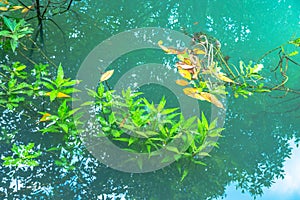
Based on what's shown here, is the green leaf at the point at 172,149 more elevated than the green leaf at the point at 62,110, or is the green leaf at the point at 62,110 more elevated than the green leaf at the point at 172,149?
the green leaf at the point at 62,110

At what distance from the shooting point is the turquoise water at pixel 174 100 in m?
1.04

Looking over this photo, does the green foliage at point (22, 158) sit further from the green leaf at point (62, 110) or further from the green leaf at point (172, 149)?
the green leaf at point (172, 149)

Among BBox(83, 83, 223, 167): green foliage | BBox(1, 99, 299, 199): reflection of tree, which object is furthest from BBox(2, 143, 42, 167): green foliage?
BBox(83, 83, 223, 167): green foliage

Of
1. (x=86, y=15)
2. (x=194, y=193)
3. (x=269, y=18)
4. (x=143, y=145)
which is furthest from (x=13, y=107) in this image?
(x=269, y=18)

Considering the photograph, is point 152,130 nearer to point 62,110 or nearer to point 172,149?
point 172,149

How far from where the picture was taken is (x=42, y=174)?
1.02 meters

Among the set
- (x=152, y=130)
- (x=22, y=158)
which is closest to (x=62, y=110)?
(x=22, y=158)

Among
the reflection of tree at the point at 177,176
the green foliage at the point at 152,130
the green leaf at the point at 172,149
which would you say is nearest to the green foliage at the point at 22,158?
the reflection of tree at the point at 177,176

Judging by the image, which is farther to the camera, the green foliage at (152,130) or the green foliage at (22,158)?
the green foliage at (152,130)

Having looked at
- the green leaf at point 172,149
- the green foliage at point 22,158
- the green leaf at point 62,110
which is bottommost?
the green foliage at point 22,158

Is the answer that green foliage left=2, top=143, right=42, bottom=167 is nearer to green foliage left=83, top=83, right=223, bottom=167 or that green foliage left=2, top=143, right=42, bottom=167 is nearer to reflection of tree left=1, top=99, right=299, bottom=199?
reflection of tree left=1, top=99, right=299, bottom=199

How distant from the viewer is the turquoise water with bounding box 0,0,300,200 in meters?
1.04

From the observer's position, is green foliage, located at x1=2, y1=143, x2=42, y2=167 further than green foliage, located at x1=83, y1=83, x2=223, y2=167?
No

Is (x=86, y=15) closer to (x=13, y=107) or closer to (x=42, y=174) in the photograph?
(x=13, y=107)
